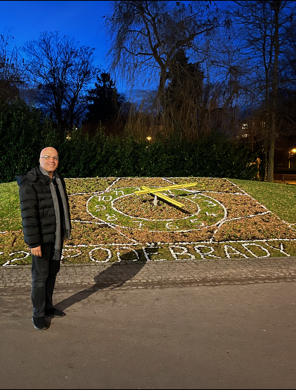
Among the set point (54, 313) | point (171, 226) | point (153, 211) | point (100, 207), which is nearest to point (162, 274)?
point (54, 313)

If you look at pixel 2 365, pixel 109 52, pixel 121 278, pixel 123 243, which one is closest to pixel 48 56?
pixel 109 52

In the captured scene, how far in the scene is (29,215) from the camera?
13.8 ft

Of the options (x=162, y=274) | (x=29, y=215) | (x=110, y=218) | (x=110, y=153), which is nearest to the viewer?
(x=29, y=215)

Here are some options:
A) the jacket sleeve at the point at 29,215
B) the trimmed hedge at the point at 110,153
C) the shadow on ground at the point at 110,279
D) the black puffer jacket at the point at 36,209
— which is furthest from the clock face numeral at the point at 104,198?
the jacket sleeve at the point at 29,215

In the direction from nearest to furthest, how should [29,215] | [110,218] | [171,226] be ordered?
[29,215], [171,226], [110,218]

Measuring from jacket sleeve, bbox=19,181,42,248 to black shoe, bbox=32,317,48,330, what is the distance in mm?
859

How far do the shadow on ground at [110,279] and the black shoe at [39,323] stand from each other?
54 centimetres

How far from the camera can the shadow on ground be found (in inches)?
201

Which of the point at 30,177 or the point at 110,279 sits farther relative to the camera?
the point at 110,279

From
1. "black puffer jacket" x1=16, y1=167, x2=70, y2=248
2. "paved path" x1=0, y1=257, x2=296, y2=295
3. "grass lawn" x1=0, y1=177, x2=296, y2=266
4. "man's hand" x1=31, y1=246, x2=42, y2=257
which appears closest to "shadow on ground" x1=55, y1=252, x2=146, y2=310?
"paved path" x1=0, y1=257, x2=296, y2=295

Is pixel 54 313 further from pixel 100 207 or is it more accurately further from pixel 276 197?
pixel 276 197

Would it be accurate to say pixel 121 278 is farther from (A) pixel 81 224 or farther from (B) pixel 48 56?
(B) pixel 48 56

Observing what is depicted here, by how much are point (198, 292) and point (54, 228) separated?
7.85 ft

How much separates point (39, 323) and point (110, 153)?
11395 millimetres
